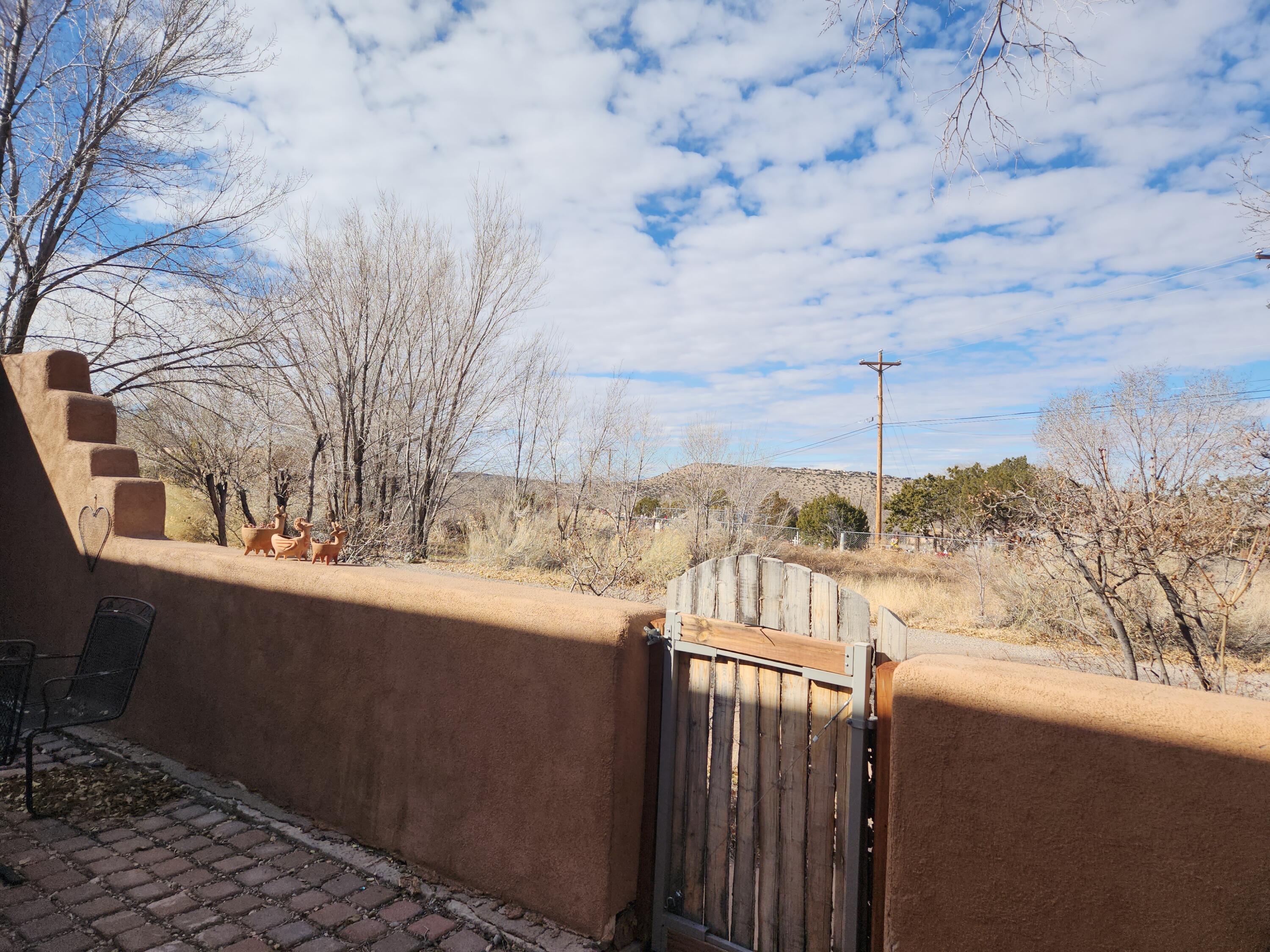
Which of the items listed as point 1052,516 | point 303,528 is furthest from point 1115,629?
point 303,528

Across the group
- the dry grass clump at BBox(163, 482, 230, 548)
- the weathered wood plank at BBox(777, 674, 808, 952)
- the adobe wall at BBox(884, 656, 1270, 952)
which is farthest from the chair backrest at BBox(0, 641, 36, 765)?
the dry grass clump at BBox(163, 482, 230, 548)

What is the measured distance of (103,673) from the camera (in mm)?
3426

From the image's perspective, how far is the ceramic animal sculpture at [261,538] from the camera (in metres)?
4.24

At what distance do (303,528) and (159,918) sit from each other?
2036mm

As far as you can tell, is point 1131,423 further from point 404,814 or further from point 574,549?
point 404,814

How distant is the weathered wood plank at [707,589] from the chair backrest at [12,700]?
3.10 meters

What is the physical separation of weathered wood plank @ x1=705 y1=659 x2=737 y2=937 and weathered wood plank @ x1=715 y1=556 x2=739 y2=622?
17 centimetres

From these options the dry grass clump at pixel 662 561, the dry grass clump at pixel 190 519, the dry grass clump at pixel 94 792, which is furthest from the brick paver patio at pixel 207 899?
the dry grass clump at pixel 190 519

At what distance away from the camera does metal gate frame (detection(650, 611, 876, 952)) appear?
2176mm

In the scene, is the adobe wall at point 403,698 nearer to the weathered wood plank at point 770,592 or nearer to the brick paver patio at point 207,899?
the brick paver patio at point 207,899

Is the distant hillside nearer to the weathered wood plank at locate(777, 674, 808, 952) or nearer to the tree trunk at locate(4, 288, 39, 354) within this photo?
the tree trunk at locate(4, 288, 39, 354)

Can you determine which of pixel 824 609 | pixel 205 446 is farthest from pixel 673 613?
pixel 205 446

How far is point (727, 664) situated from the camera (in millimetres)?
2572

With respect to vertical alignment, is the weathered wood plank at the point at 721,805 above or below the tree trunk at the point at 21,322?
below
